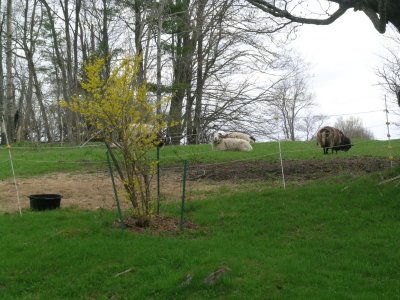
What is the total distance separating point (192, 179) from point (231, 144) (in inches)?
256

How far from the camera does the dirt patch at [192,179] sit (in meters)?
10.2

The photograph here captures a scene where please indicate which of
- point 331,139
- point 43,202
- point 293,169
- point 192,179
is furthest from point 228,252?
point 331,139

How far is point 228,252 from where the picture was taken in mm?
6145

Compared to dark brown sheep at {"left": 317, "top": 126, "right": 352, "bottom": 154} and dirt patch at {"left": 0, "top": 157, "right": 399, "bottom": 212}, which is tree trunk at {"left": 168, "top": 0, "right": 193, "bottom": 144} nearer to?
dark brown sheep at {"left": 317, "top": 126, "right": 352, "bottom": 154}

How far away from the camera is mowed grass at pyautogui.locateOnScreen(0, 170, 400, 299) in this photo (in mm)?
5145

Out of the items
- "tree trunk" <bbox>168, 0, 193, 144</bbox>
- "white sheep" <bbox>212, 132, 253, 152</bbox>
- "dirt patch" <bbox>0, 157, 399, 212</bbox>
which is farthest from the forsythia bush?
"tree trunk" <bbox>168, 0, 193, 144</bbox>

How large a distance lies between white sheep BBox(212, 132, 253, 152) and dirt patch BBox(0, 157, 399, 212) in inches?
159

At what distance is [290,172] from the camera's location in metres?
12.0

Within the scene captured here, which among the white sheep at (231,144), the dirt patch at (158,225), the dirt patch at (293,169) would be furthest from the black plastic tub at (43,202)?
the white sheep at (231,144)

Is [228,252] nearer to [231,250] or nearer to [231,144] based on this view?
[231,250]

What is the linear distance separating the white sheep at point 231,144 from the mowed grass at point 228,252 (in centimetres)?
943

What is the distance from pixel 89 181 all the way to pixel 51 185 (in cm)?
96

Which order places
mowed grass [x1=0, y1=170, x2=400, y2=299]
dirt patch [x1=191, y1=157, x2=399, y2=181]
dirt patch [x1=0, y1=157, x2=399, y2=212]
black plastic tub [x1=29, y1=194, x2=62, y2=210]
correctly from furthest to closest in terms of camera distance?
dirt patch [x1=191, y1=157, x2=399, y2=181]
dirt patch [x1=0, y1=157, x2=399, y2=212]
black plastic tub [x1=29, y1=194, x2=62, y2=210]
mowed grass [x1=0, y1=170, x2=400, y2=299]

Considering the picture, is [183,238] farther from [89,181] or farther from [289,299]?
[89,181]
